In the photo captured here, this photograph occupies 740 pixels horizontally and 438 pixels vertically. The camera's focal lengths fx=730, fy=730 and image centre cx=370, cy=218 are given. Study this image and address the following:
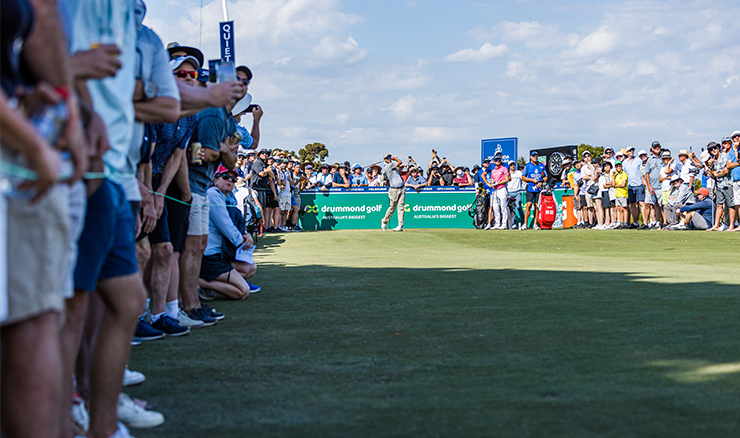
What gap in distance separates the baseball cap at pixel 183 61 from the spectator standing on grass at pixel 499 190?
15895 millimetres

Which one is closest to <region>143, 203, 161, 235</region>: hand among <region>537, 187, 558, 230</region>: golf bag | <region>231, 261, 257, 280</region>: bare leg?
<region>231, 261, 257, 280</region>: bare leg

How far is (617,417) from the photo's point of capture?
3084 mm

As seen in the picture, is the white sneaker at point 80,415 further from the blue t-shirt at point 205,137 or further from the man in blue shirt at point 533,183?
the man in blue shirt at point 533,183

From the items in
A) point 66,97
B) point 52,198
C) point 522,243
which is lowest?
point 522,243

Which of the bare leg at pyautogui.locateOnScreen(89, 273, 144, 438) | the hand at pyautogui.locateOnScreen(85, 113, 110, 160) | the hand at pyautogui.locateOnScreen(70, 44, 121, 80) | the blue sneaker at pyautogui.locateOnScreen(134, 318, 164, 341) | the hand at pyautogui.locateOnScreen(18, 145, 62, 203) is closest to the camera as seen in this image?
the hand at pyautogui.locateOnScreen(18, 145, 62, 203)

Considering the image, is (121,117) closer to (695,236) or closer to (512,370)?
(512,370)

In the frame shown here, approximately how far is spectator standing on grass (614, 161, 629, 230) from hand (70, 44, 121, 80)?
19.0 meters

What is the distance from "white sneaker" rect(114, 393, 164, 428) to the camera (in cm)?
315

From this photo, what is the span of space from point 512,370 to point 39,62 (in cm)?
→ 291

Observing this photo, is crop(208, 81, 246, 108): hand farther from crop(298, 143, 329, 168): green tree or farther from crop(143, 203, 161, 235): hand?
crop(298, 143, 329, 168): green tree

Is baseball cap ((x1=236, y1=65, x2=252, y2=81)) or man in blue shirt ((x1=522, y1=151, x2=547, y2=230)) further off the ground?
baseball cap ((x1=236, y1=65, x2=252, y2=81))

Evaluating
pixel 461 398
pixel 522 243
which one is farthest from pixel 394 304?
pixel 522 243

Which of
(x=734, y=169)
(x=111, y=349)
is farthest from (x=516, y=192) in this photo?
(x=111, y=349)

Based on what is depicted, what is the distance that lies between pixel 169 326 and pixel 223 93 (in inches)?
87.2
